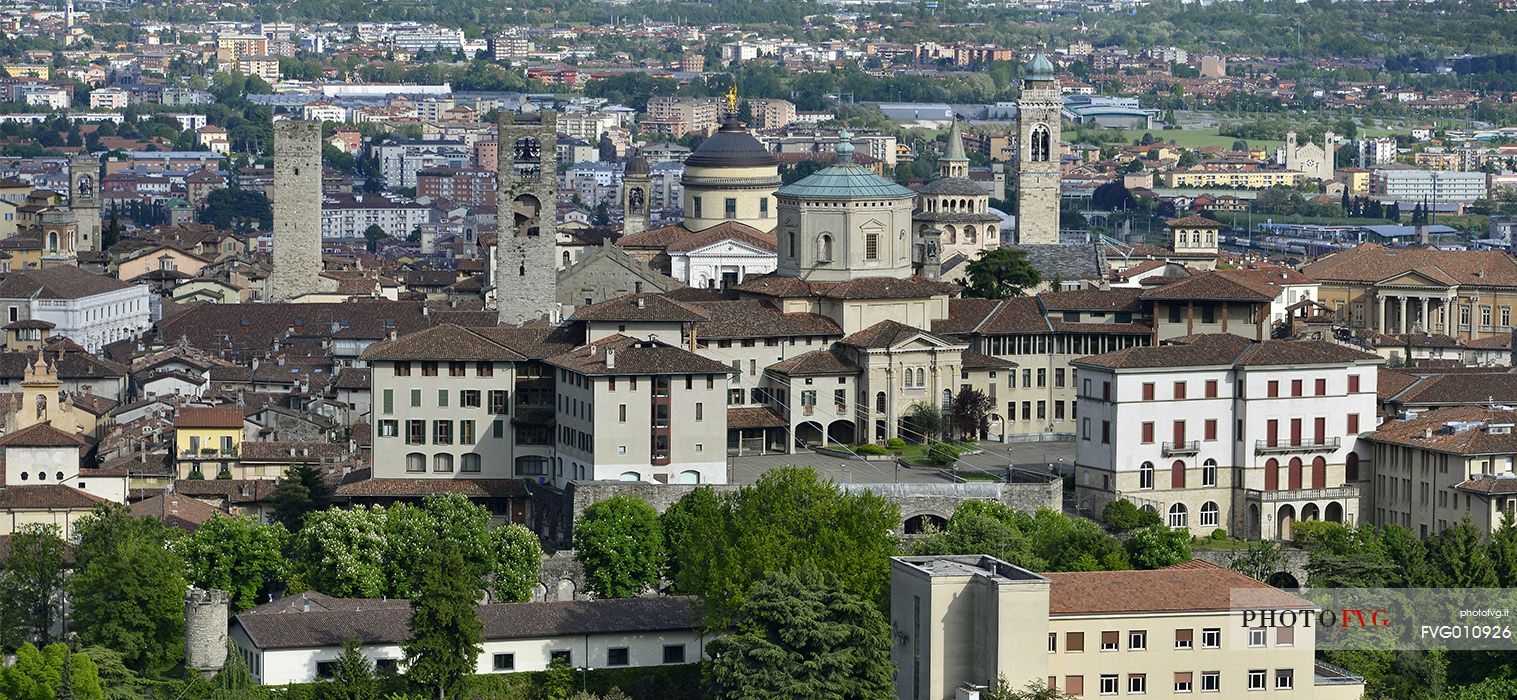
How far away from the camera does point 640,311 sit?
68875 millimetres

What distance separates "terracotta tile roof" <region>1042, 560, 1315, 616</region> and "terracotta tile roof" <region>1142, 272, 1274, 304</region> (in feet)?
63.2

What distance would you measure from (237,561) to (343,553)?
201 cm

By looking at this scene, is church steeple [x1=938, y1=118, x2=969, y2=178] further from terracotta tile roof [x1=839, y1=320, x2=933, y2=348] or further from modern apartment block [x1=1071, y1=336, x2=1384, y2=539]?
modern apartment block [x1=1071, y1=336, x2=1384, y2=539]

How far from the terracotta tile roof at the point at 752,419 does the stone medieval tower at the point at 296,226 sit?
130 feet

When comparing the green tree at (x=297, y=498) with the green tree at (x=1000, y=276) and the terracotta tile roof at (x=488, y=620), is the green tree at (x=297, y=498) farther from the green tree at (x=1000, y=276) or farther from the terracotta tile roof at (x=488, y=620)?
the green tree at (x=1000, y=276)

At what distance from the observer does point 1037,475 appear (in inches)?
2630

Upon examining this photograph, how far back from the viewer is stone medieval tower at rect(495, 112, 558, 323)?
3115 inches

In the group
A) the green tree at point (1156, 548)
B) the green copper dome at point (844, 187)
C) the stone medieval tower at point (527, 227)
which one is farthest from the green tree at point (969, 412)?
the stone medieval tower at point (527, 227)

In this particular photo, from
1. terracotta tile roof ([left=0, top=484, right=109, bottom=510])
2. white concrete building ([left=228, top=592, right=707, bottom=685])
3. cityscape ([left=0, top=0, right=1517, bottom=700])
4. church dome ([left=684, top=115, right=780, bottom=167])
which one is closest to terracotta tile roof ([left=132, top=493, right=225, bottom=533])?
cityscape ([left=0, top=0, right=1517, bottom=700])

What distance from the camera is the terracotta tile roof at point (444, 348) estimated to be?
216 feet

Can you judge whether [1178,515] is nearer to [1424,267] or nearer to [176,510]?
[176,510]

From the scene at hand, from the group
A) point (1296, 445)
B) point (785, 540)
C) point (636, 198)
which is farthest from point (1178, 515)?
point (636, 198)

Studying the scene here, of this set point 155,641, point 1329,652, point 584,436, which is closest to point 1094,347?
point 584,436

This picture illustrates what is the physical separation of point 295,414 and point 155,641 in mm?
20070
